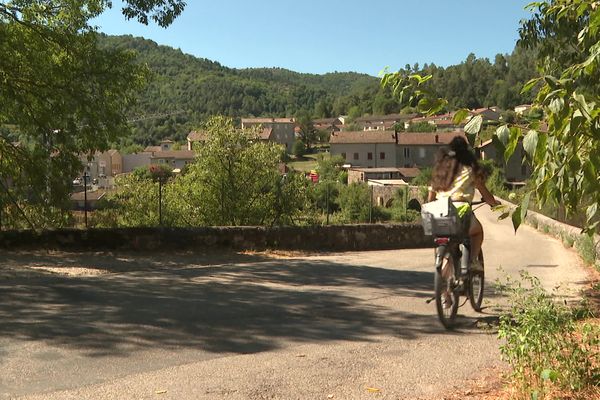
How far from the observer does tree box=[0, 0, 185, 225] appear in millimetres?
11133

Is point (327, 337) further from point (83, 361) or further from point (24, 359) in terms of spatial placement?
point (24, 359)

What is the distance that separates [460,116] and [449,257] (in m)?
2.95

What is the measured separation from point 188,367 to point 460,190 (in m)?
2.92

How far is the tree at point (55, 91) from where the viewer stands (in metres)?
11.1

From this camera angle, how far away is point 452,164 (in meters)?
5.82

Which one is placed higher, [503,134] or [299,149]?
[299,149]

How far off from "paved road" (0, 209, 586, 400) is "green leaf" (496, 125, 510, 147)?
2.02 metres

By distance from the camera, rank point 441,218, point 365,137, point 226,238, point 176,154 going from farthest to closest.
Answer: point 176,154, point 365,137, point 226,238, point 441,218

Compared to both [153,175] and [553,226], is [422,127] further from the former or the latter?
[553,226]

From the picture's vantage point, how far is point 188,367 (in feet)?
14.9

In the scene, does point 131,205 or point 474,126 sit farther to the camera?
point 131,205

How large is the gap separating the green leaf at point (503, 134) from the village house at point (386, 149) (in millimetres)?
107626

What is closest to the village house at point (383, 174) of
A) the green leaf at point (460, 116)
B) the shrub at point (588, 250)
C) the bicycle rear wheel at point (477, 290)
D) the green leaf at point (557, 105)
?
the shrub at point (588, 250)

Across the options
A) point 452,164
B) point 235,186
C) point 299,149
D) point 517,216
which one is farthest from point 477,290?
point 299,149
